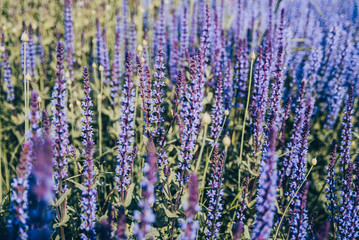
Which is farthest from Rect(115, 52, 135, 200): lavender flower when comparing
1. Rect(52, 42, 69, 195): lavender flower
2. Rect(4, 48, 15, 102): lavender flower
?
Rect(4, 48, 15, 102): lavender flower

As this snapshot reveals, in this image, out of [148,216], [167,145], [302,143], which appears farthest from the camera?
[167,145]

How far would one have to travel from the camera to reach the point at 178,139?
3.60 m

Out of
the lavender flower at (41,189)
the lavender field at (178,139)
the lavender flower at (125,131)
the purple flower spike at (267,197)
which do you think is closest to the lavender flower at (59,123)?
the lavender field at (178,139)

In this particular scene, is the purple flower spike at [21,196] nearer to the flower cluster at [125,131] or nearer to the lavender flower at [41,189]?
the lavender flower at [41,189]

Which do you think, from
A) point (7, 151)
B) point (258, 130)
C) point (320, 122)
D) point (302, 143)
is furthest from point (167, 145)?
point (320, 122)

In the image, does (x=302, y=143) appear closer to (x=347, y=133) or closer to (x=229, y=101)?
(x=347, y=133)

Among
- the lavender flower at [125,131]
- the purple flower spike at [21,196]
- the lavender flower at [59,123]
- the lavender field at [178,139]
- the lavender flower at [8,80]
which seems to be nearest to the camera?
the purple flower spike at [21,196]

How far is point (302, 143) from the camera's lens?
2.95 m

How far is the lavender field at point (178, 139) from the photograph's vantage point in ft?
6.79

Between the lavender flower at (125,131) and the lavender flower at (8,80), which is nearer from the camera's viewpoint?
the lavender flower at (125,131)

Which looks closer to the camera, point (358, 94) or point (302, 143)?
point (302, 143)

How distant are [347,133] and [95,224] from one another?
113 inches

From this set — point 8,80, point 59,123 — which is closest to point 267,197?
point 59,123

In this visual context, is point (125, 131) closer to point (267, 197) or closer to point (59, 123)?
point (59, 123)
